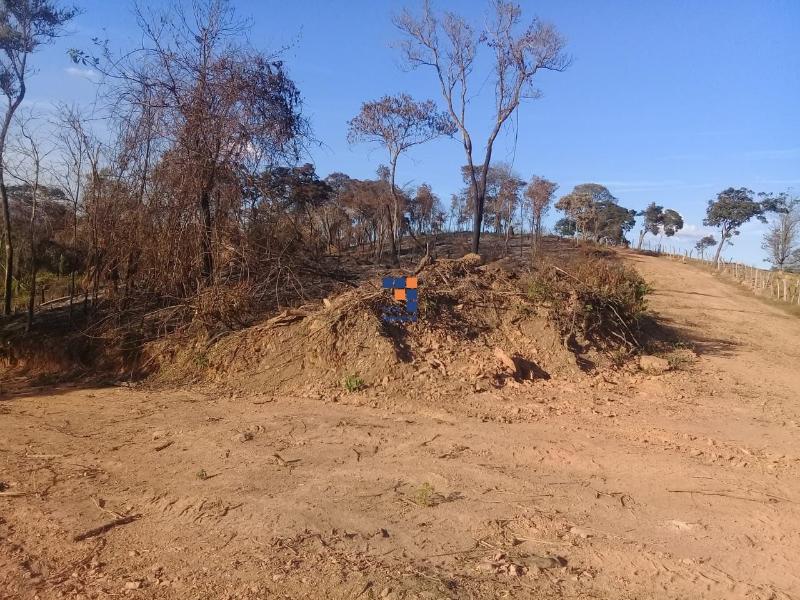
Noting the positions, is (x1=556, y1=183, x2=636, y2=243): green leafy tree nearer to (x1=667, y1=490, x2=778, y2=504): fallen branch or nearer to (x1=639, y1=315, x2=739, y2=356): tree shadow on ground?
(x1=639, y1=315, x2=739, y2=356): tree shadow on ground

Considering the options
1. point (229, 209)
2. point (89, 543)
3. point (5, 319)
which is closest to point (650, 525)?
point (89, 543)

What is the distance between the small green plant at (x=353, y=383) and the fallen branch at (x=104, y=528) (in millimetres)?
3574

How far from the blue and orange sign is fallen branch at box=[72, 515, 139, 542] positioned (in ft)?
16.0

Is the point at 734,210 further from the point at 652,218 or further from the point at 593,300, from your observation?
the point at 593,300

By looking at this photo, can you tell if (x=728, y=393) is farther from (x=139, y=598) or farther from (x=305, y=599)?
(x=139, y=598)

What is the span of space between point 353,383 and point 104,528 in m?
3.84

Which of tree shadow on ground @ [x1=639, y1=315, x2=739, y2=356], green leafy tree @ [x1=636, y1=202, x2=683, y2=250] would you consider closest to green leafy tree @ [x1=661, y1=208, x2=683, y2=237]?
green leafy tree @ [x1=636, y1=202, x2=683, y2=250]

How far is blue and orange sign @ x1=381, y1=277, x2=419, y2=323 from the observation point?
8492 mm

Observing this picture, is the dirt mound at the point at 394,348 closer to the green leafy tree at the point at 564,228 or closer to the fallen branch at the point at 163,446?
the fallen branch at the point at 163,446

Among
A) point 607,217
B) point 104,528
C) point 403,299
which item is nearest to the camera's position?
point 104,528

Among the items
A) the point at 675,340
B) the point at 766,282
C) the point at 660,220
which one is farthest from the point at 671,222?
the point at 675,340

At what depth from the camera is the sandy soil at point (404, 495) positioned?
3234 millimetres

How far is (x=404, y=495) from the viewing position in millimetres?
4348

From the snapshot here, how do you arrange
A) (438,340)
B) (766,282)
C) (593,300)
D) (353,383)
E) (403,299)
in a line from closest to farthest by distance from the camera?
(353,383)
(438,340)
(403,299)
(593,300)
(766,282)
